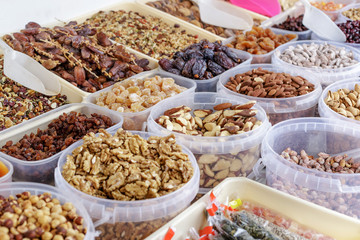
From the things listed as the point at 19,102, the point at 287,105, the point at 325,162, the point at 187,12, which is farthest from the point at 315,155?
the point at 187,12

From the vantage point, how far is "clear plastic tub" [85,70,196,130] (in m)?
1.99

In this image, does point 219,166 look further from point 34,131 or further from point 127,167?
point 34,131

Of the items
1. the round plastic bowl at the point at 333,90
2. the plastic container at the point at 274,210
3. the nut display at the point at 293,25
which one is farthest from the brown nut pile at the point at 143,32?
the plastic container at the point at 274,210

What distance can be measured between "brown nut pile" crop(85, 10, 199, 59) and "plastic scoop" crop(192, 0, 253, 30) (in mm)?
254

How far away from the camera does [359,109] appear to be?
2.09 meters

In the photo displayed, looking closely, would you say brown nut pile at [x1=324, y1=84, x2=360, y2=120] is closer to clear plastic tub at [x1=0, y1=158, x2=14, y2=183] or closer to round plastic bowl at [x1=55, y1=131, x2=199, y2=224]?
round plastic bowl at [x1=55, y1=131, x2=199, y2=224]

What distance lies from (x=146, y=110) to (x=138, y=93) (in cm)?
19

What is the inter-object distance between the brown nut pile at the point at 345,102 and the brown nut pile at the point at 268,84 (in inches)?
5.0

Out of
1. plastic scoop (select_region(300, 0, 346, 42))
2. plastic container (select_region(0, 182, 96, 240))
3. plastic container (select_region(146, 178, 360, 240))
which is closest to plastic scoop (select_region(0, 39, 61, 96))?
plastic container (select_region(0, 182, 96, 240))

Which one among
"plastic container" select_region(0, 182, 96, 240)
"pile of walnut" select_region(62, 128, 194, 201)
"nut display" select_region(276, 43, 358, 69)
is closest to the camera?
"plastic container" select_region(0, 182, 96, 240)

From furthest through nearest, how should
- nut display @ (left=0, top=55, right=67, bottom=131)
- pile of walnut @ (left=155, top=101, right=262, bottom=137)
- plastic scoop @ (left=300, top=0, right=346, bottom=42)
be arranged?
plastic scoop @ (left=300, top=0, right=346, bottom=42) → nut display @ (left=0, top=55, right=67, bottom=131) → pile of walnut @ (left=155, top=101, right=262, bottom=137)

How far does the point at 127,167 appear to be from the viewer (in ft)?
4.86

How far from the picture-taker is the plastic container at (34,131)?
5.29 ft

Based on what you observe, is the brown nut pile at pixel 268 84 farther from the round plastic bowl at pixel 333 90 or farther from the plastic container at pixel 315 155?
the plastic container at pixel 315 155
